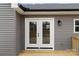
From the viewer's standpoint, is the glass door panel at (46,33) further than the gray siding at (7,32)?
Yes

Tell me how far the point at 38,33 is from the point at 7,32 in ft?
12.2

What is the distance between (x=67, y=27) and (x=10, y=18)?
4741 mm

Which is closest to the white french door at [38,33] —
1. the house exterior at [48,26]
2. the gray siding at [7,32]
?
the house exterior at [48,26]

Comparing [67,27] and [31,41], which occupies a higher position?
[67,27]

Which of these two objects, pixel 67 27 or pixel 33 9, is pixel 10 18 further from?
pixel 67 27

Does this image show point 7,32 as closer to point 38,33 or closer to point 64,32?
point 38,33

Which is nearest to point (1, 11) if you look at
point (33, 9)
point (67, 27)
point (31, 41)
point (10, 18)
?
point (10, 18)

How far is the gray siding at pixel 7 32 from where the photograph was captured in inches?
411

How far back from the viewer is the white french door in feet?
45.2

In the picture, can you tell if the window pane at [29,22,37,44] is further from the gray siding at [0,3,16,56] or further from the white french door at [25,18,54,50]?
the gray siding at [0,3,16,56]

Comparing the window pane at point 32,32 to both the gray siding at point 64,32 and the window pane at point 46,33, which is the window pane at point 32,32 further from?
the gray siding at point 64,32

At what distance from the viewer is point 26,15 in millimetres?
13664

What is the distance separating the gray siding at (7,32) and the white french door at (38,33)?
334 centimetres

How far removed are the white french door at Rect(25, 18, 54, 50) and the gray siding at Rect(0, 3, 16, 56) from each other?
11.0 ft
